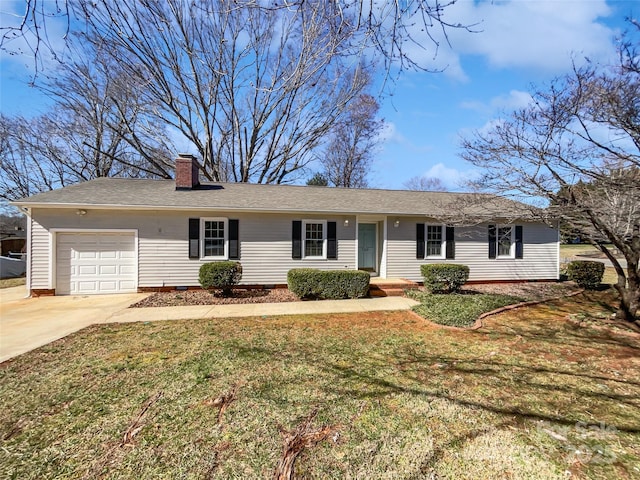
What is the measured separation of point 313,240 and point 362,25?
807cm

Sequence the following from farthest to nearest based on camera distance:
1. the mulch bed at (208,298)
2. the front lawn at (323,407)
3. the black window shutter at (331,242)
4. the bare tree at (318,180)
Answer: the bare tree at (318,180), the black window shutter at (331,242), the mulch bed at (208,298), the front lawn at (323,407)

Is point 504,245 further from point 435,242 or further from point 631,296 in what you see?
point 631,296

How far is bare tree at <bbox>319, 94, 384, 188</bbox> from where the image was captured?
2128cm

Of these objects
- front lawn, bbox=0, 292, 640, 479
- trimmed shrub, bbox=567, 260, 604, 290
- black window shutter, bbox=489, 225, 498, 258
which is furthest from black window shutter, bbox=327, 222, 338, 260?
trimmed shrub, bbox=567, 260, 604, 290

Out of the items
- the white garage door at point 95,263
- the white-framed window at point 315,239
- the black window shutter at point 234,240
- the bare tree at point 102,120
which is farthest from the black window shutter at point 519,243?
the bare tree at point 102,120

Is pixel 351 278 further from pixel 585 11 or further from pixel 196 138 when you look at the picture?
pixel 196 138

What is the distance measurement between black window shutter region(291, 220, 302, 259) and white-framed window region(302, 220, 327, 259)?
190mm

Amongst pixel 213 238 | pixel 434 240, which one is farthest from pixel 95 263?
pixel 434 240

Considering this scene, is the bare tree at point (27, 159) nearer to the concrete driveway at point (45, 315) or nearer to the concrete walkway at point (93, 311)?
the concrete driveway at point (45, 315)

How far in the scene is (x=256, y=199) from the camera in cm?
1067

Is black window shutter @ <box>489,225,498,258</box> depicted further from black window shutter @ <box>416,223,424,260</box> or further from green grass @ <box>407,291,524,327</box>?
green grass @ <box>407,291,524,327</box>

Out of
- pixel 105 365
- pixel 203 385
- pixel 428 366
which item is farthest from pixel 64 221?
pixel 428 366

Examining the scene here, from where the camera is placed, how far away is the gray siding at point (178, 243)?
29.3 ft

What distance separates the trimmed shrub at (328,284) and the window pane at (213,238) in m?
2.92
